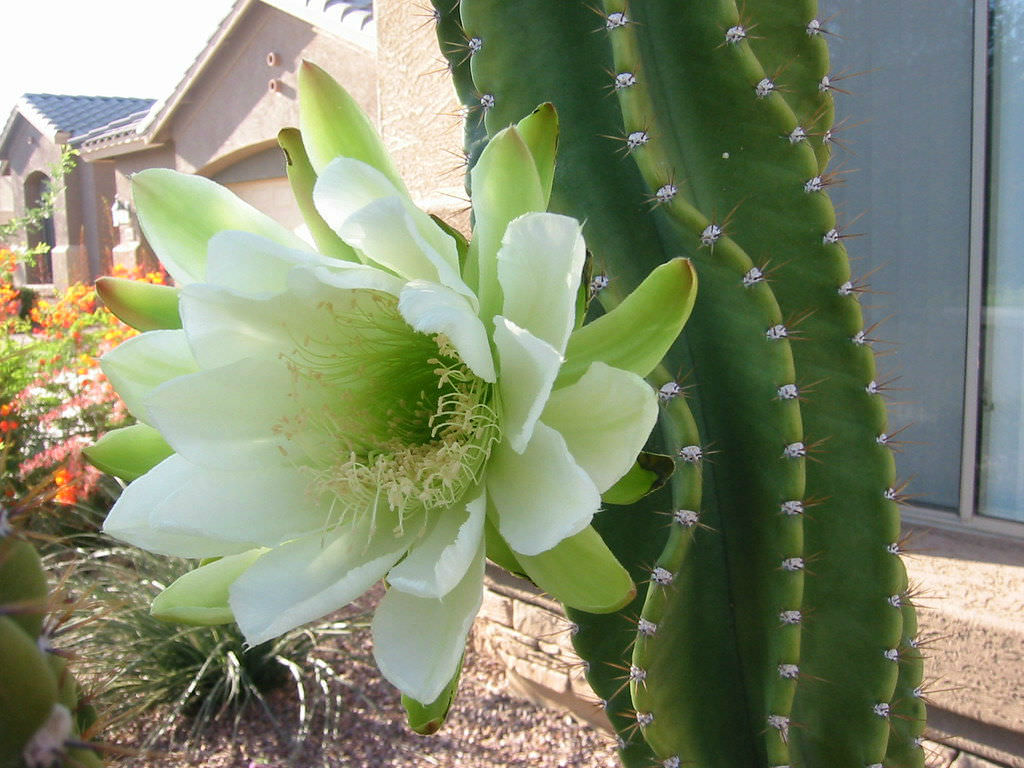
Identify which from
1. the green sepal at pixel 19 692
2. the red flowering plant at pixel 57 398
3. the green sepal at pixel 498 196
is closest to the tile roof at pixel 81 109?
the red flowering plant at pixel 57 398

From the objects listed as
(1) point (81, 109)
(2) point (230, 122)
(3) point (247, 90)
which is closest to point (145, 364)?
(3) point (247, 90)

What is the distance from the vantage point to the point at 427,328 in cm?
45

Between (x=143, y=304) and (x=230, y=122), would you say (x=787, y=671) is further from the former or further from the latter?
(x=230, y=122)

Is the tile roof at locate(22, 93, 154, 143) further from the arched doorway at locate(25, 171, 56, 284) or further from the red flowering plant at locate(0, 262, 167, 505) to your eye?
the red flowering plant at locate(0, 262, 167, 505)

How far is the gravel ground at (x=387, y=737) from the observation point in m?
2.48

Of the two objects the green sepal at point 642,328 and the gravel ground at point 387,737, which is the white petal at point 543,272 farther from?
the gravel ground at point 387,737

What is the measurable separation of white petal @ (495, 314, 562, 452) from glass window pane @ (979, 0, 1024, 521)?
2.29m

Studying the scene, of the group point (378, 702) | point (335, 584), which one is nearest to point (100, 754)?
point (335, 584)

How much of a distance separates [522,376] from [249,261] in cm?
18

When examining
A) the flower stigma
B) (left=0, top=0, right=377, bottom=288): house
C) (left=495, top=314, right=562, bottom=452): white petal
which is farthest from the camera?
(left=0, top=0, right=377, bottom=288): house

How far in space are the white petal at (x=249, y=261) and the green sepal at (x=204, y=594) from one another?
169 millimetres

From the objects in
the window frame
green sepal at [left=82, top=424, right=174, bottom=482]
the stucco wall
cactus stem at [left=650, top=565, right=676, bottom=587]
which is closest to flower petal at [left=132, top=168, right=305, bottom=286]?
green sepal at [left=82, top=424, right=174, bottom=482]

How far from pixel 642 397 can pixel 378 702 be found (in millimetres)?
2710

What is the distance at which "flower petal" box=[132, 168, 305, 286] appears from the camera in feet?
1.70
